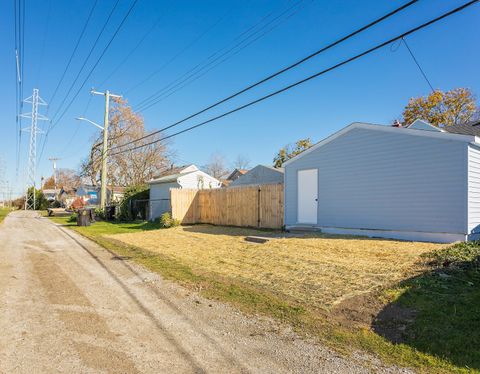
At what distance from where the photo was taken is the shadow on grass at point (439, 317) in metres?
3.51

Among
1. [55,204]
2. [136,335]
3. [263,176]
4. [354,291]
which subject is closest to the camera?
[136,335]

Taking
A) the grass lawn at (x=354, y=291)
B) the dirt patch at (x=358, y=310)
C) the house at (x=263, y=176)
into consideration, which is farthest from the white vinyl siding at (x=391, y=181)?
the house at (x=263, y=176)

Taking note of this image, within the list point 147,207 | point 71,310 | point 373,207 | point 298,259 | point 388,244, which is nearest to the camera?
point 71,310

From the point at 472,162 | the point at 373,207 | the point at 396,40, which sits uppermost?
the point at 396,40

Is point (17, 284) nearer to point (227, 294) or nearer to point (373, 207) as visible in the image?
point (227, 294)

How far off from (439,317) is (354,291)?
1.44 metres

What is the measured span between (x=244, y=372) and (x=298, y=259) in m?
5.40

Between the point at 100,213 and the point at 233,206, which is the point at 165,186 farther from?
the point at 233,206

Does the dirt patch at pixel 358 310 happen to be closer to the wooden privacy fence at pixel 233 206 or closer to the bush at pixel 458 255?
the bush at pixel 458 255

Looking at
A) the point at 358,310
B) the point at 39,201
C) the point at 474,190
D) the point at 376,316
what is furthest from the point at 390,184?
the point at 39,201

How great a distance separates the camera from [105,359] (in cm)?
336

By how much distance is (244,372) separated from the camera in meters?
3.14

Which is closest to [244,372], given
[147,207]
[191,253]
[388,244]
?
[191,253]

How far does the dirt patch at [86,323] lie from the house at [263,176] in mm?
19778
